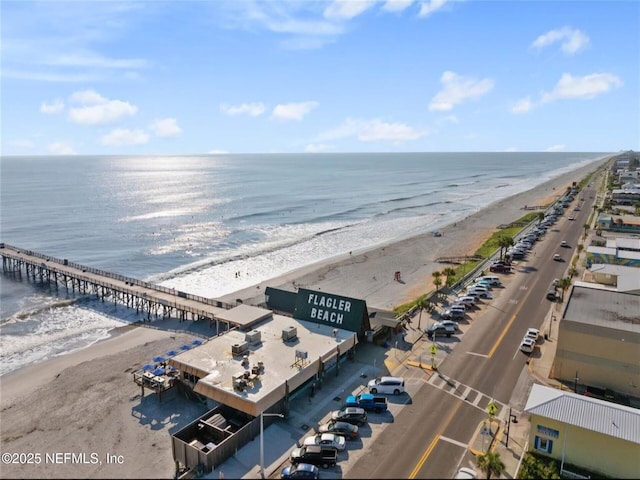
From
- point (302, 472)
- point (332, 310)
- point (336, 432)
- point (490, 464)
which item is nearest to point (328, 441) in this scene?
point (336, 432)

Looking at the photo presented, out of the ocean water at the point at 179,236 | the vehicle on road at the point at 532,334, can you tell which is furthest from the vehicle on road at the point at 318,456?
the ocean water at the point at 179,236

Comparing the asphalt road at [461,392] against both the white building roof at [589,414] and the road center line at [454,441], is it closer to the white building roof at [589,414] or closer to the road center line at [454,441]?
the road center line at [454,441]

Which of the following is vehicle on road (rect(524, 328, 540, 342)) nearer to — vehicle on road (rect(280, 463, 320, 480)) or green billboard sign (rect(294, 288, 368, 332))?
green billboard sign (rect(294, 288, 368, 332))

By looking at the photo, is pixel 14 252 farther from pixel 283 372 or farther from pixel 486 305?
pixel 486 305

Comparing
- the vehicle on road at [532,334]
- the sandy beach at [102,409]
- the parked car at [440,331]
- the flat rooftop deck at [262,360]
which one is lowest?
the sandy beach at [102,409]

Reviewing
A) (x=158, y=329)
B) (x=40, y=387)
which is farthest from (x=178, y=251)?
(x=40, y=387)

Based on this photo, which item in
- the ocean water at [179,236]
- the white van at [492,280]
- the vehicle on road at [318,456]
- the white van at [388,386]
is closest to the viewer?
the vehicle on road at [318,456]
